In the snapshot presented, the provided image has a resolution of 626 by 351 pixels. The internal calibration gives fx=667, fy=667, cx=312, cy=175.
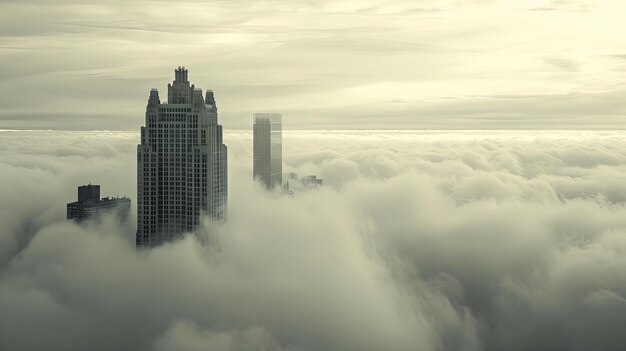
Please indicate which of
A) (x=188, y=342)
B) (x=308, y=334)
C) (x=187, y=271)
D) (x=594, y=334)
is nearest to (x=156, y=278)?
(x=187, y=271)


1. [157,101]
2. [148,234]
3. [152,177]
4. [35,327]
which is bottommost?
[35,327]

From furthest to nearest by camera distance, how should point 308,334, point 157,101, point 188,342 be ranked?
1. point 157,101
2. point 308,334
3. point 188,342

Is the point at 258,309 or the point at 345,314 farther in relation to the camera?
the point at 345,314

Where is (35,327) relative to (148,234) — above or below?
below

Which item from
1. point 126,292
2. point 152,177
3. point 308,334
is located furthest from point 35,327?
point 308,334

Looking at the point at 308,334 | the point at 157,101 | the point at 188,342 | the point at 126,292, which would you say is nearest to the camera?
the point at 188,342

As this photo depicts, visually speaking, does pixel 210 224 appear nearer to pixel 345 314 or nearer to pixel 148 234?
pixel 148 234
